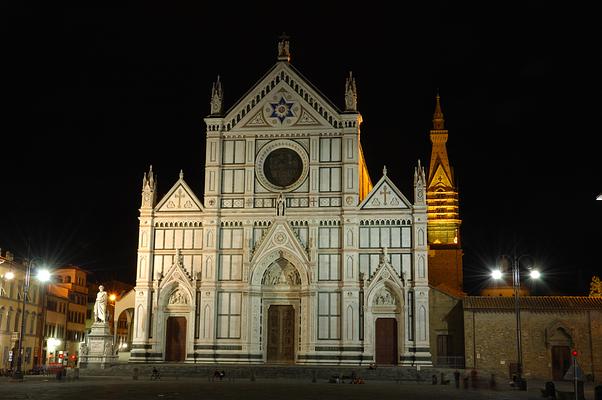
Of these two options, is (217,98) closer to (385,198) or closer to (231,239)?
(231,239)

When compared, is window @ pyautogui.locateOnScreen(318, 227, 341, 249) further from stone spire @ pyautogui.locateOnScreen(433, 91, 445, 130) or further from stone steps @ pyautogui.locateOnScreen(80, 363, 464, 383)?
stone spire @ pyautogui.locateOnScreen(433, 91, 445, 130)

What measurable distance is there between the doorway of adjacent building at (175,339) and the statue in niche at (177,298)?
1.04 metres

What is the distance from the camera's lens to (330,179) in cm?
4850

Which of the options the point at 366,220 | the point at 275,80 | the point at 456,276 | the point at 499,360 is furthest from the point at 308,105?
the point at 456,276

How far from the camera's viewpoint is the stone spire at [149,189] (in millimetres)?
49656

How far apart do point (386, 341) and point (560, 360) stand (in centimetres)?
1007

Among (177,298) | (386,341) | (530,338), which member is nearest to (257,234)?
(177,298)

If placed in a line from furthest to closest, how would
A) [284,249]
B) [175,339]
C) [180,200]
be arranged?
[180,200] → [175,339] → [284,249]

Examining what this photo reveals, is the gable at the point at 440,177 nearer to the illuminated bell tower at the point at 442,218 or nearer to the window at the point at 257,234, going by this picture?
the illuminated bell tower at the point at 442,218

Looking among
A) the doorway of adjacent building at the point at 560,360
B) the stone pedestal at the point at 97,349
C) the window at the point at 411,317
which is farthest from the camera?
the window at the point at 411,317

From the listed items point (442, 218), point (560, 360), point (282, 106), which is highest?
point (282, 106)

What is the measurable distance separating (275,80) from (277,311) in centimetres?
1497

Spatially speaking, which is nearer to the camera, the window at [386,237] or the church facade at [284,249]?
the church facade at [284,249]

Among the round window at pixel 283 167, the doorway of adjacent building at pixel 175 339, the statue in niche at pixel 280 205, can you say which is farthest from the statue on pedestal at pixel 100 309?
the round window at pixel 283 167
